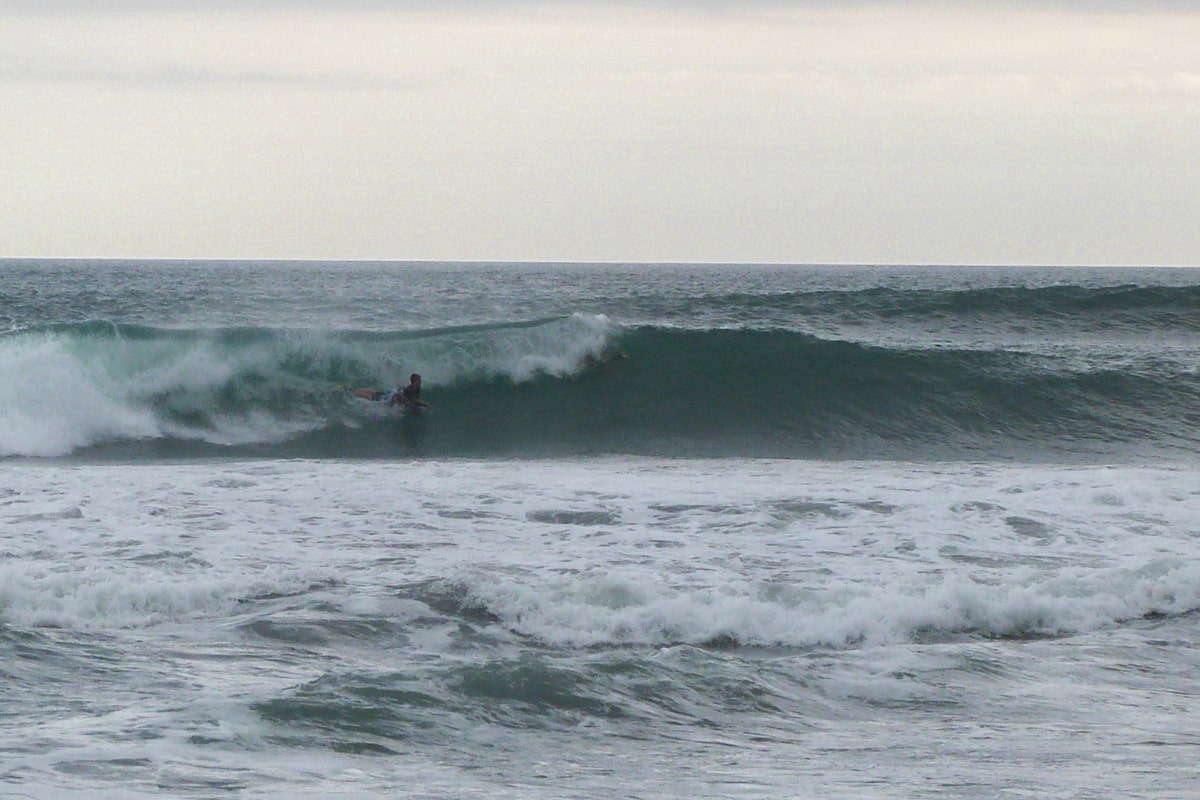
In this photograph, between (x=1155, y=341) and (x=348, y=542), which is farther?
(x=1155, y=341)

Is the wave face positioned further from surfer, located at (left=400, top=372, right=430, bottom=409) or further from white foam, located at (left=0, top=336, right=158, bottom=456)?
surfer, located at (left=400, top=372, right=430, bottom=409)

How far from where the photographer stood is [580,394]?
18641mm

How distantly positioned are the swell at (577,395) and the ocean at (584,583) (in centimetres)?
8

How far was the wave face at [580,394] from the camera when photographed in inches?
619

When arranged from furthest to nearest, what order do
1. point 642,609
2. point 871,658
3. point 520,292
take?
1. point 520,292
2. point 642,609
3. point 871,658

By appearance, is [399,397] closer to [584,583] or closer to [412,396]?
[412,396]

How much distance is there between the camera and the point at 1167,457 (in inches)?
592

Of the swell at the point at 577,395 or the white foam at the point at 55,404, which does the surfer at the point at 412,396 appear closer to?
the swell at the point at 577,395

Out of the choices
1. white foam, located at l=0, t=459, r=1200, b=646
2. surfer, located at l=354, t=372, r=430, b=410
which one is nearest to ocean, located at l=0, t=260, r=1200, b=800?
white foam, located at l=0, t=459, r=1200, b=646

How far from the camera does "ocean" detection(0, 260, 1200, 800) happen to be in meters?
4.78

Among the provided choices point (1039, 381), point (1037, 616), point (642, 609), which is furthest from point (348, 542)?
point (1039, 381)

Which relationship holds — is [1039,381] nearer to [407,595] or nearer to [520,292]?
[407,595]

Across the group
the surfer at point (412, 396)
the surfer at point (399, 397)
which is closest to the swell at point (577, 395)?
the surfer at point (399, 397)

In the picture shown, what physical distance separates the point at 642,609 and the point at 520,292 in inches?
1530
